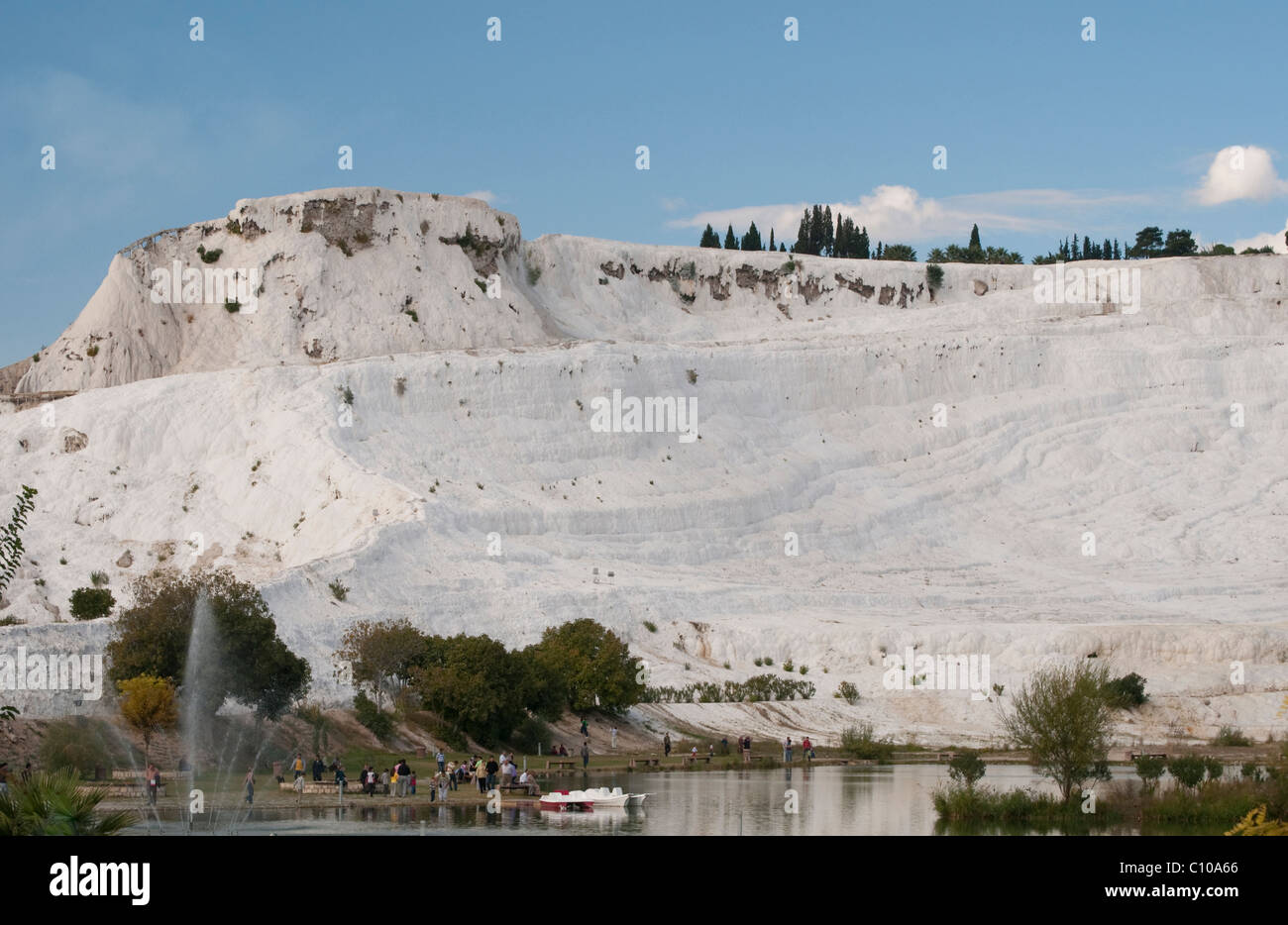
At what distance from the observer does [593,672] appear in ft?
130

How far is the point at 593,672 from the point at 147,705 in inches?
510

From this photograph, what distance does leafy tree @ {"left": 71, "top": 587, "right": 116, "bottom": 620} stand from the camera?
Answer: 40375 millimetres

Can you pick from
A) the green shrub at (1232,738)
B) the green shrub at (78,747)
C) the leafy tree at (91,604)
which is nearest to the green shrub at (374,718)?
the green shrub at (78,747)

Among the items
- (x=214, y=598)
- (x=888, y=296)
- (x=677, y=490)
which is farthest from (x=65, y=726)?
(x=888, y=296)

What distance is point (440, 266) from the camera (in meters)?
74.9

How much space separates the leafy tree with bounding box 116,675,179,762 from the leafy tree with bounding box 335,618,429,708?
23.0 ft

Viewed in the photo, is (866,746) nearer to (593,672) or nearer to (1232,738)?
(593,672)

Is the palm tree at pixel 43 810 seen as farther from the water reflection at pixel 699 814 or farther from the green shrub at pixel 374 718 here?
the green shrub at pixel 374 718

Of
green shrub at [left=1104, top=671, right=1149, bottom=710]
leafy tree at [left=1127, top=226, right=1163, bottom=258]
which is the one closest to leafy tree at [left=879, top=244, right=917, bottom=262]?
leafy tree at [left=1127, top=226, right=1163, bottom=258]

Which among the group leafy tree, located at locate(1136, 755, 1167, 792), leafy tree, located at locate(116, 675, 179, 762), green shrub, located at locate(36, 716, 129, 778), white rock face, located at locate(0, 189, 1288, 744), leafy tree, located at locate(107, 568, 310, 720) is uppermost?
white rock face, located at locate(0, 189, 1288, 744)

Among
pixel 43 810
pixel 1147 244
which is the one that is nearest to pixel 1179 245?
pixel 1147 244

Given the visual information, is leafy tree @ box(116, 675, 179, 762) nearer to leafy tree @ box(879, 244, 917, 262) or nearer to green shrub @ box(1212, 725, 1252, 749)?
green shrub @ box(1212, 725, 1252, 749)
